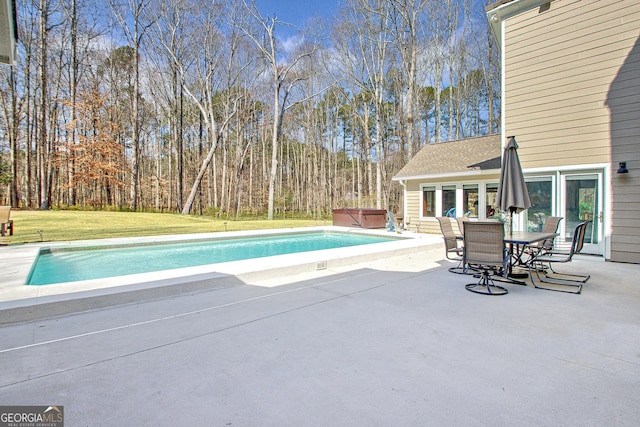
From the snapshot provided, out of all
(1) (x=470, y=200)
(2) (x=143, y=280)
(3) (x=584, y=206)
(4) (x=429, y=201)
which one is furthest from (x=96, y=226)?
(3) (x=584, y=206)

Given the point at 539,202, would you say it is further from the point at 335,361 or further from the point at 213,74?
the point at 213,74

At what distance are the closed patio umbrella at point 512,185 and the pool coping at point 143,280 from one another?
2.50 m

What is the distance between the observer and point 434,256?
7125 millimetres

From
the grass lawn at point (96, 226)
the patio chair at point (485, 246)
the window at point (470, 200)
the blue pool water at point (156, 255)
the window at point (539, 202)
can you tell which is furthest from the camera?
the window at point (470, 200)

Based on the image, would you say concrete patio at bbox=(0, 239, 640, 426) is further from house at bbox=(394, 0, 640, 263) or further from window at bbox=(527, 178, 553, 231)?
window at bbox=(527, 178, 553, 231)

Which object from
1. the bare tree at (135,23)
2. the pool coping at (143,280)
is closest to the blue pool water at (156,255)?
the pool coping at (143,280)

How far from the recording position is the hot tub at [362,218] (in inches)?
511

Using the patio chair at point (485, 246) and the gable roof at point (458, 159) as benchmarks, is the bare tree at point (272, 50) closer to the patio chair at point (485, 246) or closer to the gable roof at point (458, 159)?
the gable roof at point (458, 159)

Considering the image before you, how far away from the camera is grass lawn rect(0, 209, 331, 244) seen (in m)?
9.10

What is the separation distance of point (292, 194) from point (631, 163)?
23.0 meters

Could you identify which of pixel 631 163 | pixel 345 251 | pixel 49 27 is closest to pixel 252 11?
pixel 49 27

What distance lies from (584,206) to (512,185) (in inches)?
130

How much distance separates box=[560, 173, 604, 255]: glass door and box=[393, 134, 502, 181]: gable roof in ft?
8.34

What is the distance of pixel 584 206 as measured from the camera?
6629 mm
